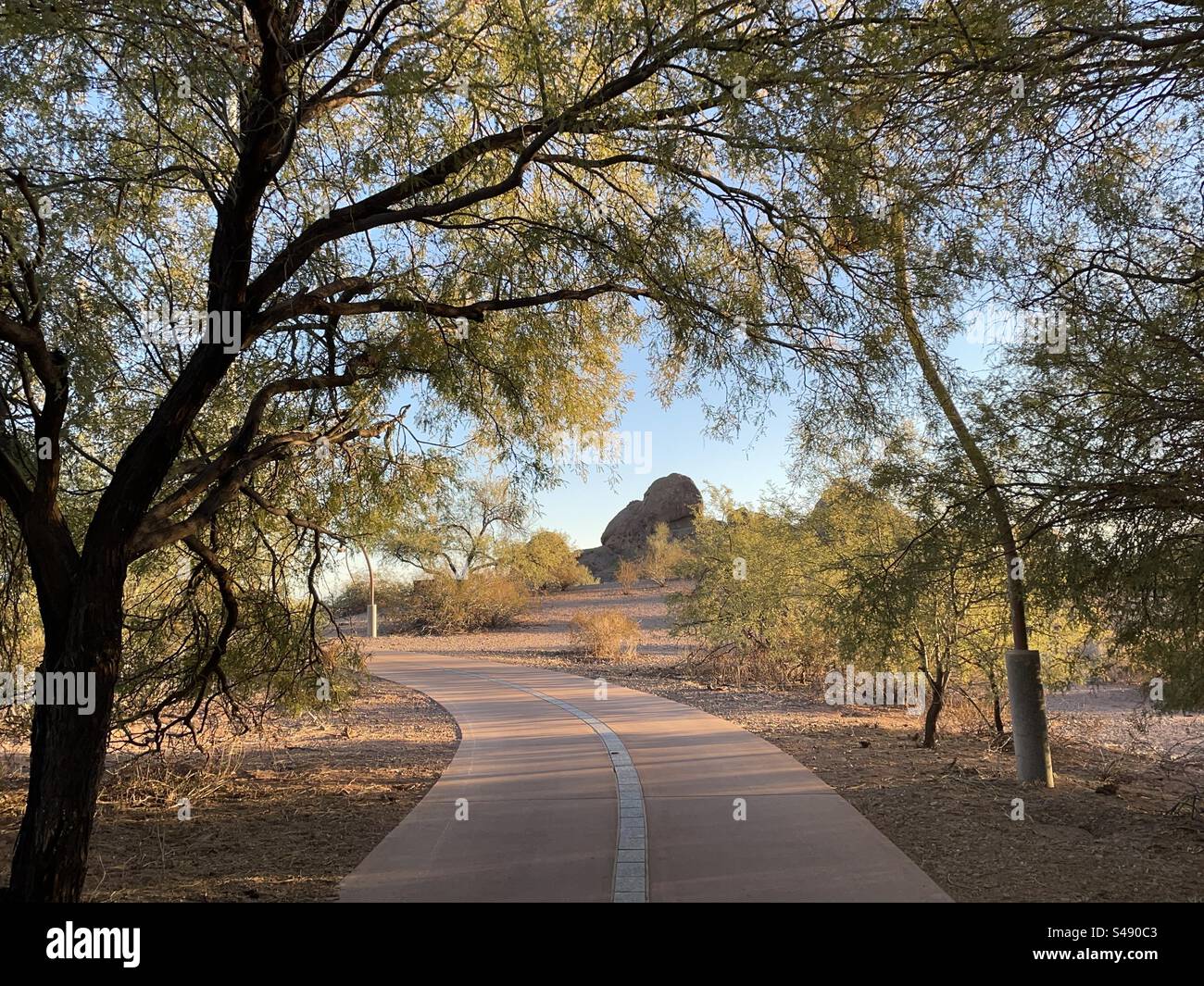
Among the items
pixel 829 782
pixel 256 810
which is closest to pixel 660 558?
pixel 829 782

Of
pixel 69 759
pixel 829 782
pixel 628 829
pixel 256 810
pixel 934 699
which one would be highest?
pixel 69 759

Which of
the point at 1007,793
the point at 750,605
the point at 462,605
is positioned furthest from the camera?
the point at 462,605

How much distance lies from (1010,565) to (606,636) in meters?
17.8

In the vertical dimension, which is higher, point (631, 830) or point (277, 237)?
point (277, 237)

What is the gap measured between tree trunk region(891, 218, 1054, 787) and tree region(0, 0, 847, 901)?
1.52 m

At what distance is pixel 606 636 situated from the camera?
24938mm

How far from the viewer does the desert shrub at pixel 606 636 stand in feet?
80.6

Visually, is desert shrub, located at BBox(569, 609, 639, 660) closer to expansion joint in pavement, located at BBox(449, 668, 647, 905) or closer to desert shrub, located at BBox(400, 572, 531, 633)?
desert shrub, located at BBox(400, 572, 531, 633)

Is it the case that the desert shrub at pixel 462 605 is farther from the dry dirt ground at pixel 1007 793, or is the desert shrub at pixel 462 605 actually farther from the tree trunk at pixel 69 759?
the tree trunk at pixel 69 759

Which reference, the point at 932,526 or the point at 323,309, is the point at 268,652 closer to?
the point at 323,309

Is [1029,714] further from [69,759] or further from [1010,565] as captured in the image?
[69,759]

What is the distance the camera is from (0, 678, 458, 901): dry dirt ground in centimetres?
647

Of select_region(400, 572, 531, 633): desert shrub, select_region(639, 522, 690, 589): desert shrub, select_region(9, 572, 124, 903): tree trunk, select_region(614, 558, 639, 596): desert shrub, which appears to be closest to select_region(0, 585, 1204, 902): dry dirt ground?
select_region(9, 572, 124, 903): tree trunk

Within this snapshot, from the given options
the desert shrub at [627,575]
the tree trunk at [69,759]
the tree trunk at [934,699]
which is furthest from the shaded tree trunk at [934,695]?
the desert shrub at [627,575]
